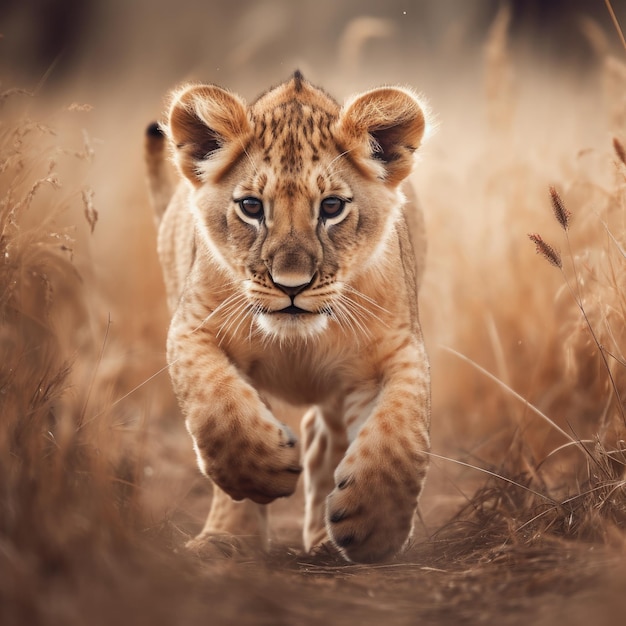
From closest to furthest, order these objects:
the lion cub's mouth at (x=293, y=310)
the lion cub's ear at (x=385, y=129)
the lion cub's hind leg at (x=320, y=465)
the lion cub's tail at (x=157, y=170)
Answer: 1. the lion cub's mouth at (x=293, y=310)
2. the lion cub's ear at (x=385, y=129)
3. the lion cub's hind leg at (x=320, y=465)
4. the lion cub's tail at (x=157, y=170)

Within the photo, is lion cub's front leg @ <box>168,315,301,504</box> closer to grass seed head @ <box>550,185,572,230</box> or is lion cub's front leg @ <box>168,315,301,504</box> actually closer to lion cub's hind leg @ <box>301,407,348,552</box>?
lion cub's hind leg @ <box>301,407,348,552</box>

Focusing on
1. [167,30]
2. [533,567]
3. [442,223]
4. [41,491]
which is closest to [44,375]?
[41,491]

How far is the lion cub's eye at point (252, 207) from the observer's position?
139 inches

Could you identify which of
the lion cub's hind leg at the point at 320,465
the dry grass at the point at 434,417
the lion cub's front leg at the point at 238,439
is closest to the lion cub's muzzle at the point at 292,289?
the lion cub's front leg at the point at 238,439

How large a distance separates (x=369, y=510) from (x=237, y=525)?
1.28 metres

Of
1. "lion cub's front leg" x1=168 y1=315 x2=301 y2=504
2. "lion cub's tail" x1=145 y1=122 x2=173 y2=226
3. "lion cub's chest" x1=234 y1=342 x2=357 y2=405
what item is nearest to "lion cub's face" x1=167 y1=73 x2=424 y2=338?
"lion cub's chest" x1=234 y1=342 x2=357 y2=405

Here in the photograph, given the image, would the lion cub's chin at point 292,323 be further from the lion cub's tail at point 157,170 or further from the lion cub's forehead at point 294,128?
the lion cub's tail at point 157,170

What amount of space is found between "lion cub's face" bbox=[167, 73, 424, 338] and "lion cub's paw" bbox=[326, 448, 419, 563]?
0.58 m

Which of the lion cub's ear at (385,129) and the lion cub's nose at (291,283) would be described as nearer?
the lion cub's nose at (291,283)

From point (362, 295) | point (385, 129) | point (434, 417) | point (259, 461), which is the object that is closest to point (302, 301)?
point (362, 295)

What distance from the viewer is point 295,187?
346 centimetres

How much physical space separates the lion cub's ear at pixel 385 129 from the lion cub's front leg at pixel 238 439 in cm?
104

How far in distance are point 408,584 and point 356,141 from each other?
5.62 ft

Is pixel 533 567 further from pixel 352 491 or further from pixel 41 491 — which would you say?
pixel 41 491
